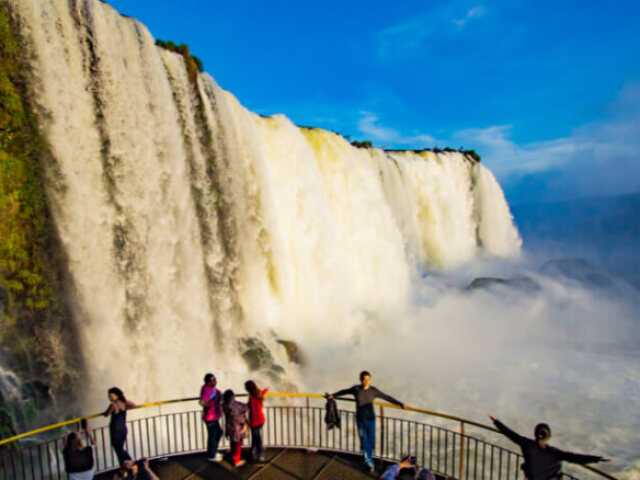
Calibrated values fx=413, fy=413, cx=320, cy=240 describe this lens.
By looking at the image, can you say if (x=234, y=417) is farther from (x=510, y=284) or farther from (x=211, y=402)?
(x=510, y=284)

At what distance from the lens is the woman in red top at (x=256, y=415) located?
5.95 metres

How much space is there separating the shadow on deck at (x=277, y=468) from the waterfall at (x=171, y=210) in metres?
4.73

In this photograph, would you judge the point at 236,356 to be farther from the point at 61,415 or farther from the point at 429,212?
the point at 429,212

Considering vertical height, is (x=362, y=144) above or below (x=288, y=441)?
above

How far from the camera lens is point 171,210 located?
12180 mm

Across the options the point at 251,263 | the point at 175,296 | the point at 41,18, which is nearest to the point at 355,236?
the point at 251,263

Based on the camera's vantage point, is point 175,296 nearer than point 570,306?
Yes

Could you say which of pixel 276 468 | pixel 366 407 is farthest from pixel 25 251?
pixel 366 407

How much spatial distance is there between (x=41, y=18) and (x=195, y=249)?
6894 millimetres

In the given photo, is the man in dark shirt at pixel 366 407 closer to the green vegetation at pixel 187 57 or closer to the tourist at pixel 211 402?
the tourist at pixel 211 402

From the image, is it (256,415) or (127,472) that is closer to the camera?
(127,472)

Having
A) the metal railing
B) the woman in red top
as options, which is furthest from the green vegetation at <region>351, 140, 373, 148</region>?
the woman in red top

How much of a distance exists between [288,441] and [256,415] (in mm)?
1246

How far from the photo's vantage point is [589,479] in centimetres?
970
